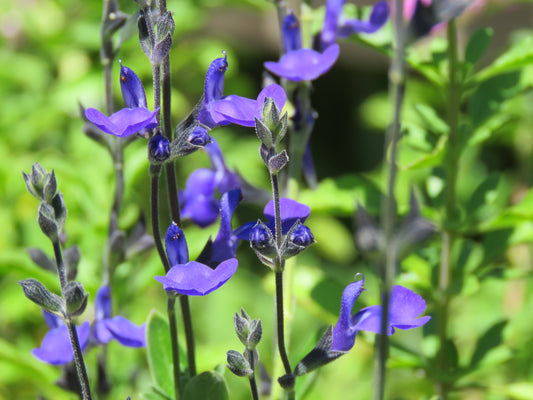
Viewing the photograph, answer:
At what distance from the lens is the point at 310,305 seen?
36.8 inches

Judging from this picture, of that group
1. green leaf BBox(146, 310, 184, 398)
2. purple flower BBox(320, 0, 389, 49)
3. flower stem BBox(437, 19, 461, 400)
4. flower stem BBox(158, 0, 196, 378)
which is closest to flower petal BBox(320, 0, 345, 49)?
purple flower BBox(320, 0, 389, 49)

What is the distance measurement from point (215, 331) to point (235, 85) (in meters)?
0.83

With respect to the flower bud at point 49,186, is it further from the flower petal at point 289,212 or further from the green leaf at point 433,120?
the green leaf at point 433,120

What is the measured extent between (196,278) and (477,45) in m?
0.60

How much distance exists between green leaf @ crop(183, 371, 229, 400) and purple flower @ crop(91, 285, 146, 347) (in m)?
0.08

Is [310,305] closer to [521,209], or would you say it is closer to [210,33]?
[521,209]

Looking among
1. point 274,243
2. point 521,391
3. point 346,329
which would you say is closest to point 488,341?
point 521,391

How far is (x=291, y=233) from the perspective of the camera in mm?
520

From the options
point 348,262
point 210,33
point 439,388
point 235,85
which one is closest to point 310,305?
point 439,388

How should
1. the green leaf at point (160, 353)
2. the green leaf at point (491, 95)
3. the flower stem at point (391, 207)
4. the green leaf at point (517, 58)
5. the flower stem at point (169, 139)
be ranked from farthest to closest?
the green leaf at point (491, 95)
the green leaf at point (517, 58)
the green leaf at point (160, 353)
the flower stem at point (169, 139)
the flower stem at point (391, 207)

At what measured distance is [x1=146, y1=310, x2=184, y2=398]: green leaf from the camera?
69cm

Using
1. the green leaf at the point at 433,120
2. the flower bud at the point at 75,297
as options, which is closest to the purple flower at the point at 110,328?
the flower bud at the point at 75,297

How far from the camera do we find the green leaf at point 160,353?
686 mm

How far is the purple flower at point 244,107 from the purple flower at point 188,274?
0.10m
